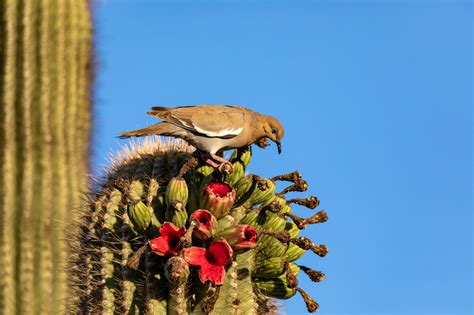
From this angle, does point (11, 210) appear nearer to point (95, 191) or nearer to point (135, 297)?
point (95, 191)

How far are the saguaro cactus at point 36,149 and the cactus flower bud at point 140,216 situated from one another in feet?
9.33

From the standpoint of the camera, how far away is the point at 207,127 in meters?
4.43

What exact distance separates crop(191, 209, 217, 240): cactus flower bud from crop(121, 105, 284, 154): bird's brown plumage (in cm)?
94

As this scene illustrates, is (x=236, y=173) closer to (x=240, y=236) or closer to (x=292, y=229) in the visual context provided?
(x=292, y=229)

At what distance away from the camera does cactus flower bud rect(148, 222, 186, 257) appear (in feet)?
10.9

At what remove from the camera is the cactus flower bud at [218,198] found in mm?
3479

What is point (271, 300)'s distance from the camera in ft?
12.3

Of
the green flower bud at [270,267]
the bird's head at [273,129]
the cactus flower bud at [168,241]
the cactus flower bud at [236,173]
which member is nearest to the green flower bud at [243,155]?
the cactus flower bud at [236,173]

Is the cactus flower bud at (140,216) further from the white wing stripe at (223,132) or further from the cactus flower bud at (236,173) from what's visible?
the white wing stripe at (223,132)

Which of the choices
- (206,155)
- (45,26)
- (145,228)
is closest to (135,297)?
(145,228)

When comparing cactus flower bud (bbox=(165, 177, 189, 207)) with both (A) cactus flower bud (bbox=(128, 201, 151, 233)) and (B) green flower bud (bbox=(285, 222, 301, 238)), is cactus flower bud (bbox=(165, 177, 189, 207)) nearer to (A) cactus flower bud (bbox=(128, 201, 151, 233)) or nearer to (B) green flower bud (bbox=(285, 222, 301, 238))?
(A) cactus flower bud (bbox=(128, 201, 151, 233))

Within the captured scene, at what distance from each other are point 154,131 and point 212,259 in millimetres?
1408

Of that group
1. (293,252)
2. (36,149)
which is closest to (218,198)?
(293,252)

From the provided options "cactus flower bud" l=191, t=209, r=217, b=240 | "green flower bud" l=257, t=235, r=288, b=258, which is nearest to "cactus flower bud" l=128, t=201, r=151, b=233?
"cactus flower bud" l=191, t=209, r=217, b=240
